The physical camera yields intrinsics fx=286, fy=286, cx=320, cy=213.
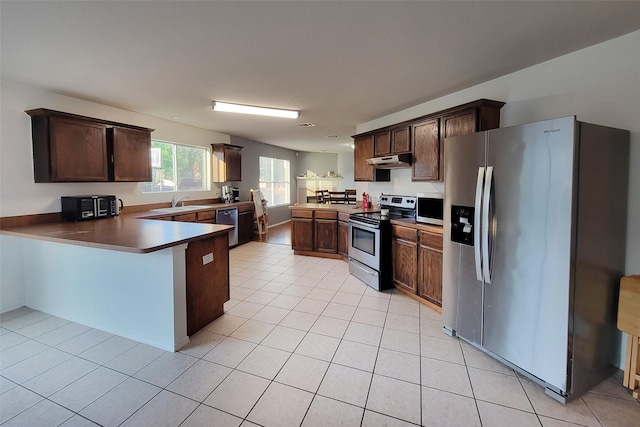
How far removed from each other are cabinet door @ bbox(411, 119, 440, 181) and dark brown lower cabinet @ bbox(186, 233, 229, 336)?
95.1 inches

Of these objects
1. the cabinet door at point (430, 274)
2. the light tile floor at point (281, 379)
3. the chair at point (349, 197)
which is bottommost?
the light tile floor at point (281, 379)

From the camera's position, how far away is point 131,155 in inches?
158

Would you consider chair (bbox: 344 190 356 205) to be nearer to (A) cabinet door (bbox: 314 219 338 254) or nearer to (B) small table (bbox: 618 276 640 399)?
(A) cabinet door (bbox: 314 219 338 254)

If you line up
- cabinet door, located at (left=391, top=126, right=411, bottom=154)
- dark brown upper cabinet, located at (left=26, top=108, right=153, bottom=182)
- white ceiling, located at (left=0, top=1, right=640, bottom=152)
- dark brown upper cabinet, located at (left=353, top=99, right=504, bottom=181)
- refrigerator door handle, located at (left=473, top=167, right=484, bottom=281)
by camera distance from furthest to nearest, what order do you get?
1. cabinet door, located at (left=391, top=126, right=411, bottom=154)
2. dark brown upper cabinet, located at (left=26, top=108, right=153, bottom=182)
3. dark brown upper cabinet, located at (left=353, top=99, right=504, bottom=181)
4. refrigerator door handle, located at (left=473, top=167, right=484, bottom=281)
5. white ceiling, located at (left=0, top=1, right=640, bottom=152)

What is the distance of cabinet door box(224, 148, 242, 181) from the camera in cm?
608

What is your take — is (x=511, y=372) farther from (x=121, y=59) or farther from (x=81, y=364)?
(x=121, y=59)

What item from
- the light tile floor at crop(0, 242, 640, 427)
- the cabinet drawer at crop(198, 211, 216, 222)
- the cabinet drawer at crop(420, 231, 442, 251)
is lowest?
the light tile floor at crop(0, 242, 640, 427)

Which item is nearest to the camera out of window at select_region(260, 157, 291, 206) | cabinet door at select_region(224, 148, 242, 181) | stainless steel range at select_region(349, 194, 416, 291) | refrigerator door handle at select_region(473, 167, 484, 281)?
refrigerator door handle at select_region(473, 167, 484, 281)

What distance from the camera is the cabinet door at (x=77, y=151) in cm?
314

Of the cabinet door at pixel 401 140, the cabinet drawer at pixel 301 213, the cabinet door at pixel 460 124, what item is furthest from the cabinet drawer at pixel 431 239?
the cabinet drawer at pixel 301 213

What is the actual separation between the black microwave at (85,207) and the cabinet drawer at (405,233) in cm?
366

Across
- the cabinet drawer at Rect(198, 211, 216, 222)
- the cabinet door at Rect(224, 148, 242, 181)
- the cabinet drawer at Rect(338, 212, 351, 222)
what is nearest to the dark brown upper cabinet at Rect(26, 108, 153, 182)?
the cabinet drawer at Rect(198, 211, 216, 222)

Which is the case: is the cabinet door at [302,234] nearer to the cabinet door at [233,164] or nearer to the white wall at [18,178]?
the cabinet door at [233,164]

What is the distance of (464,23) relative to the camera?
1.90 metres
